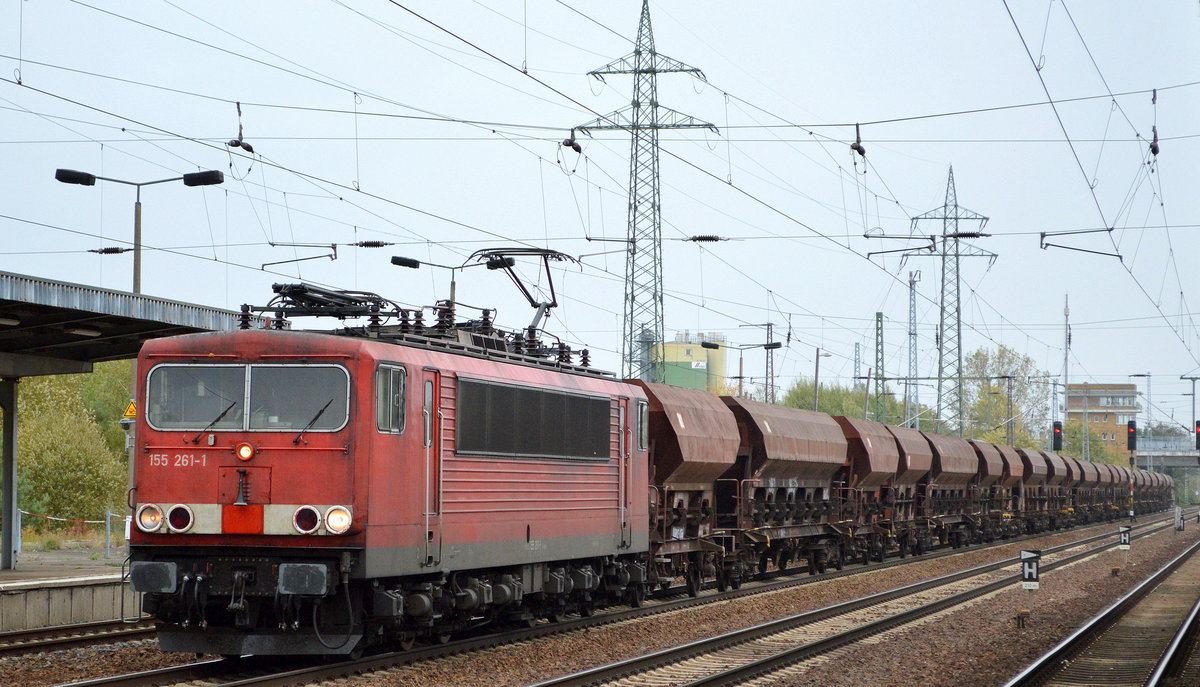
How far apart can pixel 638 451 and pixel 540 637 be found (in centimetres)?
418

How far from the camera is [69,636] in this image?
1744 cm

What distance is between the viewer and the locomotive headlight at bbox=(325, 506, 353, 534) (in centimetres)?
1336

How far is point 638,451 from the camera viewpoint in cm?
2100

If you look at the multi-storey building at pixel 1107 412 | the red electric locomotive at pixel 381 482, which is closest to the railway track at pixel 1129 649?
the red electric locomotive at pixel 381 482

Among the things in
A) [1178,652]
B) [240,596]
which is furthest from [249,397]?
[1178,652]

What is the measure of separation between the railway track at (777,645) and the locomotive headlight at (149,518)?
4420 mm

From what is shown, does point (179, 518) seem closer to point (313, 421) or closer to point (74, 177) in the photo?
point (313, 421)

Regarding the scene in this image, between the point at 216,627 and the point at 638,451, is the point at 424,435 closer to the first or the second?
the point at 216,627

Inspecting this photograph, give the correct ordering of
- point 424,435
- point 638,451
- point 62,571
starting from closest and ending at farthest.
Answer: point 424,435
point 638,451
point 62,571

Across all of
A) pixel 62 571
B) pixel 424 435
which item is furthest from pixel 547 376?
pixel 62 571

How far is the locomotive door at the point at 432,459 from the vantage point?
14.8 metres

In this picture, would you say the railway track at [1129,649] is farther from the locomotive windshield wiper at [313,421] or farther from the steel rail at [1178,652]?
the locomotive windshield wiper at [313,421]

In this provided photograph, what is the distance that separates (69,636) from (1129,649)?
14.9 meters

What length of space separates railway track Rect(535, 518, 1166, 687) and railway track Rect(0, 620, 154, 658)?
597 centimetres
